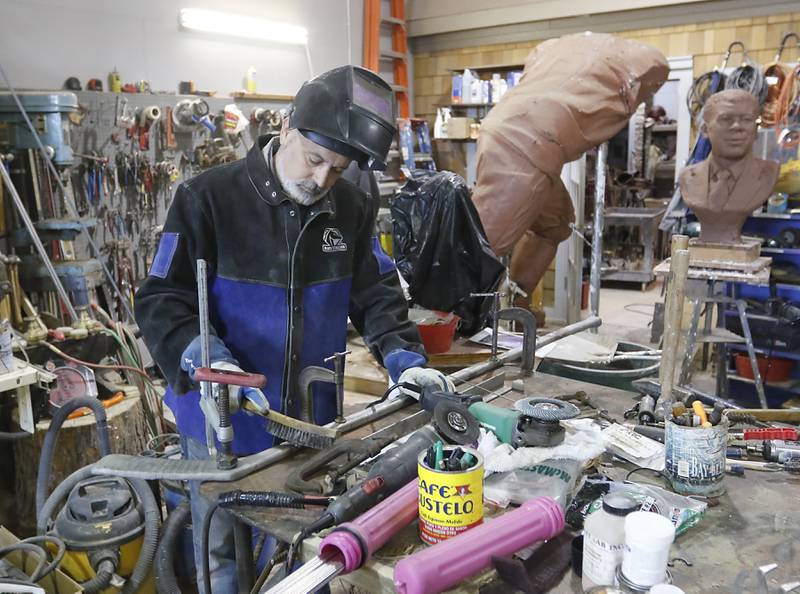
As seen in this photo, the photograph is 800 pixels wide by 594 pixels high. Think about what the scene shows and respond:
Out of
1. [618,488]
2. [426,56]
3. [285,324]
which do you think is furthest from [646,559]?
[426,56]

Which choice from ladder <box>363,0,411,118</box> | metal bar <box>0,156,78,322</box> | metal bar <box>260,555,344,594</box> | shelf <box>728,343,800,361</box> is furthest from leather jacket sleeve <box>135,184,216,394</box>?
ladder <box>363,0,411,118</box>

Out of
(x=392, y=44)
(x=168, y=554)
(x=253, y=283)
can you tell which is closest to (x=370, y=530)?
(x=253, y=283)

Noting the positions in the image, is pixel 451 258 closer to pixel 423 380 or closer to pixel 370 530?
pixel 423 380

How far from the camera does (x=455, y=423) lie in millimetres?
1443

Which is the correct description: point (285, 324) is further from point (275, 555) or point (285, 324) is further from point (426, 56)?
point (426, 56)

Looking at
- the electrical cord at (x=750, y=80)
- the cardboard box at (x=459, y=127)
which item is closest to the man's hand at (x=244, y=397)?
the electrical cord at (x=750, y=80)

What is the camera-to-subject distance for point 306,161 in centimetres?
162

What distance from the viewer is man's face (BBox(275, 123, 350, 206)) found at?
1.58 meters

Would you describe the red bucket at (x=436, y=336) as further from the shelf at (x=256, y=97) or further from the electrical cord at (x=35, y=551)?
the shelf at (x=256, y=97)

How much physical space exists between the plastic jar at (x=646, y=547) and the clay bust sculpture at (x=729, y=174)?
326cm

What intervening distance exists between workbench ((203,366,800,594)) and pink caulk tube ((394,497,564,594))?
48 millimetres

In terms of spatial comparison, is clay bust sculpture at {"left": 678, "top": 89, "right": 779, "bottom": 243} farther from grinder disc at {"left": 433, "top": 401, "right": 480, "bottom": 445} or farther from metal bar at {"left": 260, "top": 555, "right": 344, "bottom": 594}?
metal bar at {"left": 260, "top": 555, "right": 344, "bottom": 594}

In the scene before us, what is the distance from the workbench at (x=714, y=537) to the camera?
1083mm

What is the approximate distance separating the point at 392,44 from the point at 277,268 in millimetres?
6176
